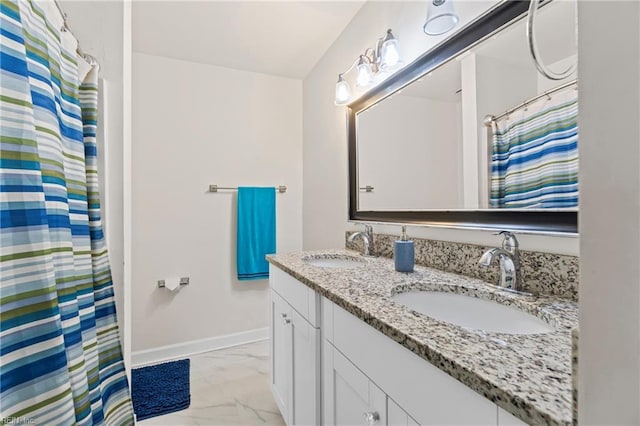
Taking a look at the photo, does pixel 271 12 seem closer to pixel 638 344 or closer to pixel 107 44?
pixel 107 44

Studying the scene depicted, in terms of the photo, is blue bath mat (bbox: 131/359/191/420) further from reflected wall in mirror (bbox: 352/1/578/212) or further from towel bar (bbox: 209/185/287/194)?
reflected wall in mirror (bbox: 352/1/578/212)

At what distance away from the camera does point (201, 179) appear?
245cm

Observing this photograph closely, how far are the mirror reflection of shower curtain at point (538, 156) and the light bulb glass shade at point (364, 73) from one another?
85 cm

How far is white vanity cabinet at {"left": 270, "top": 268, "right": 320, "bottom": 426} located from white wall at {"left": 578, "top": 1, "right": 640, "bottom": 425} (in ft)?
2.80

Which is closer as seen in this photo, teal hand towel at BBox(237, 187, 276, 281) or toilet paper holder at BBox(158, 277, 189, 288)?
toilet paper holder at BBox(158, 277, 189, 288)

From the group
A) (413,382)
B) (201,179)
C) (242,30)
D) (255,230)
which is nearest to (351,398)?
(413,382)

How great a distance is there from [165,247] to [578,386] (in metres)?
2.50

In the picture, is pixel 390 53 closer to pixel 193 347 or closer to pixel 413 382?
pixel 413 382

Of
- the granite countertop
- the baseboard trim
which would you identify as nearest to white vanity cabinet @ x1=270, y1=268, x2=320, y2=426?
the granite countertop

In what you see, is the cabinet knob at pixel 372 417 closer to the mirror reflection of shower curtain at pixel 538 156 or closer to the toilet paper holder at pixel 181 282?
the mirror reflection of shower curtain at pixel 538 156

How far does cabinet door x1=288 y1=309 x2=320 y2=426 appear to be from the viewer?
106cm

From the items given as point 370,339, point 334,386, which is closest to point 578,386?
point 370,339

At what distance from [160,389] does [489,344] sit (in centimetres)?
208

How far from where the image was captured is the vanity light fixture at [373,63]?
1472 millimetres
